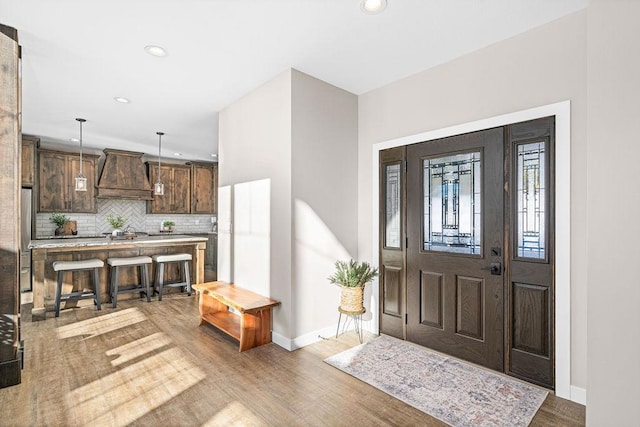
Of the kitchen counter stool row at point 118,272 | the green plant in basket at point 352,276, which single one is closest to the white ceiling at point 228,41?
the green plant in basket at point 352,276

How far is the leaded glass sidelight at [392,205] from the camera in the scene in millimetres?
3529

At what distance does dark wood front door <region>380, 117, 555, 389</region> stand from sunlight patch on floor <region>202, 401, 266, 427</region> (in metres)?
1.83

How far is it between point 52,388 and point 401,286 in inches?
121

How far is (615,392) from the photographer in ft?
5.47

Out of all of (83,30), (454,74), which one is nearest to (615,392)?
(454,74)

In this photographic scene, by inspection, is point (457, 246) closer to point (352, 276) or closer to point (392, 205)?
point (392, 205)

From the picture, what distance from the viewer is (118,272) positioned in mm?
4863

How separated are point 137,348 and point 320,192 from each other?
238cm

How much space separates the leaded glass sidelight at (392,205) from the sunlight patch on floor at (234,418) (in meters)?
2.11

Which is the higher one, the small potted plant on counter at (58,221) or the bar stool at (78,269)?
the small potted plant on counter at (58,221)

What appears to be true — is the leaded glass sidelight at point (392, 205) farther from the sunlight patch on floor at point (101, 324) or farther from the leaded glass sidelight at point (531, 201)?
the sunlight patch on floor at point (101, 324)

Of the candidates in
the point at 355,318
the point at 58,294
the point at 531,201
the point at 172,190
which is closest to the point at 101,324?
the point at 58,294

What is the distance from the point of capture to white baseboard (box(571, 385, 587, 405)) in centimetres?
228

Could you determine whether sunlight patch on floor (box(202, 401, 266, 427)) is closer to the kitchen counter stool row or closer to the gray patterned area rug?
the gray patterned area rug
